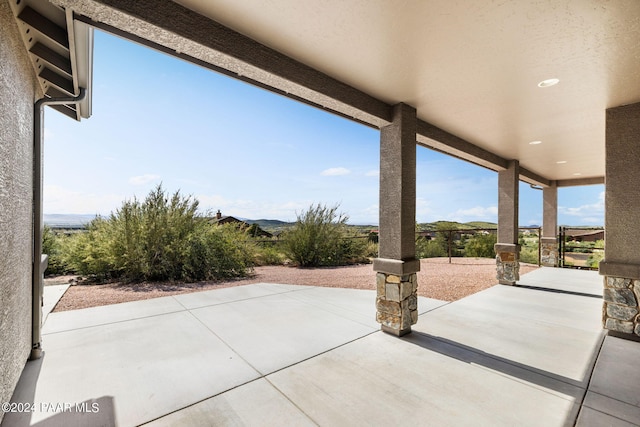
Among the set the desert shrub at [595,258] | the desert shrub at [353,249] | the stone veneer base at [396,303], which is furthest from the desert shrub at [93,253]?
the desert shrub at [595,258]

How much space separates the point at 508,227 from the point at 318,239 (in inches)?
184

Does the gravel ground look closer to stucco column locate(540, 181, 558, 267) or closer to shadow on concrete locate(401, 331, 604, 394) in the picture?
stucco column locate(540, 181, 558, 267)

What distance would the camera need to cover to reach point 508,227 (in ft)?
20.1

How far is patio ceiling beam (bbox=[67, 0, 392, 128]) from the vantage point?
1.79 metres

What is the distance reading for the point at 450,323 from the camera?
3662 mm

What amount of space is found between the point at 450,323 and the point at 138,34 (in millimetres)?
4227

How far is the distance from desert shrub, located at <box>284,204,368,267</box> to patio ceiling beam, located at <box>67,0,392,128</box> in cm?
565

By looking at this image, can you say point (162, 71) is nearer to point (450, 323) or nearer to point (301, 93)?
point (301, 93)

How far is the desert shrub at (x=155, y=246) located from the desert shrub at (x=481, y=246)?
8.83 meters

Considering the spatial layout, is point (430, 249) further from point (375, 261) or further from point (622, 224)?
point (375, 261)

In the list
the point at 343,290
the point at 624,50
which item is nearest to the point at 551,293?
the point at 343,290

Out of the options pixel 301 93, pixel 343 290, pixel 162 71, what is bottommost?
pixel 343 290

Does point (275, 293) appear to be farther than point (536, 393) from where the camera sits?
Yes

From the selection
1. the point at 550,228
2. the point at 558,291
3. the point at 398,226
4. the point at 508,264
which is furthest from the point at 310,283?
the point at 550,228
